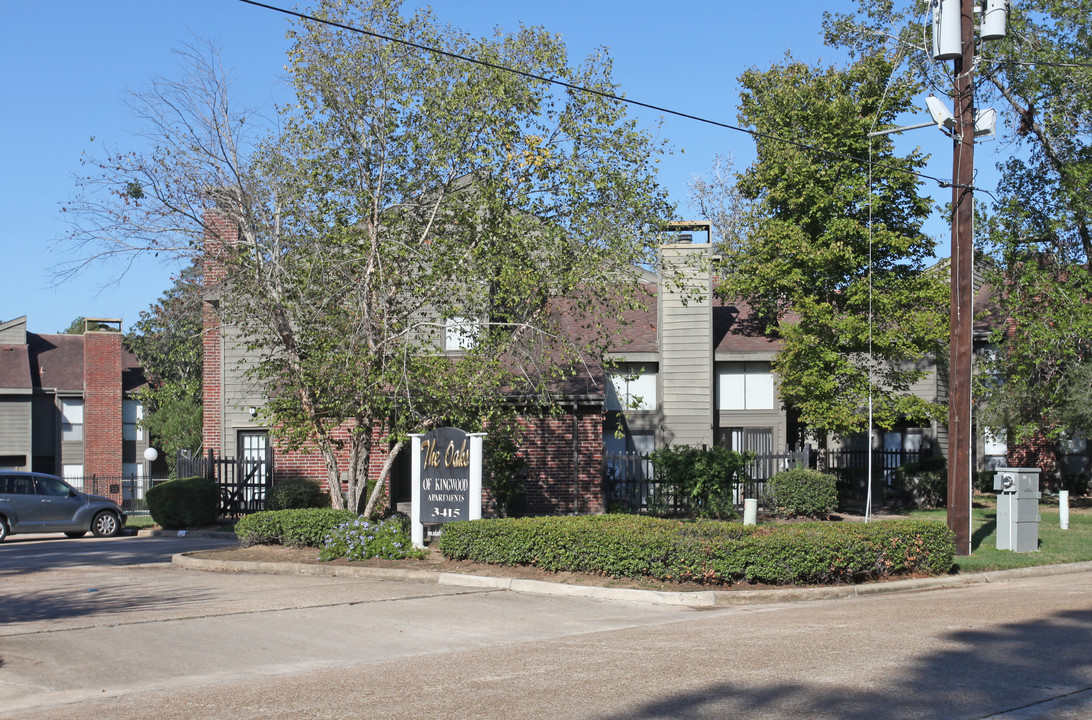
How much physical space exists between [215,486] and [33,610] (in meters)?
11.8

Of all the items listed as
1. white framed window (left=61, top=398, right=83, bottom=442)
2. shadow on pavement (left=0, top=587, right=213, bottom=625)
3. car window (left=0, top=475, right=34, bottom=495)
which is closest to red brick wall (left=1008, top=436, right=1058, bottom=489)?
shadow on pavement (left=0, top=587, right=213, bottom=625)

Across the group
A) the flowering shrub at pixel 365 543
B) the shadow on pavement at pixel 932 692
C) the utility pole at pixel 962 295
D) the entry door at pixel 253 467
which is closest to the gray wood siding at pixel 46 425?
the entry door at pixel 253 467

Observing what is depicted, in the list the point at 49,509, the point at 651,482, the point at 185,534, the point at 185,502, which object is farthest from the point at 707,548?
the point at 49,509

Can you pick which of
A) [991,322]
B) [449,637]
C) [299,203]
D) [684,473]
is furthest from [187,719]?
[991,322]

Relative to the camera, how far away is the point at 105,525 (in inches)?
924

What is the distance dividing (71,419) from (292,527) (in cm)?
3369

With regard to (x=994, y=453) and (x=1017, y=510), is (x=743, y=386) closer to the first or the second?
(x=994, y=453)

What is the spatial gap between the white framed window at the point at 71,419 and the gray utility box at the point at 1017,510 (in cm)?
3995

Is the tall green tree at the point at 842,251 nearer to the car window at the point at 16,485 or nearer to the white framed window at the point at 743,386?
the white framed window at the point at 743,386

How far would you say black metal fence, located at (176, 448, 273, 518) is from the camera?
24.3 metres

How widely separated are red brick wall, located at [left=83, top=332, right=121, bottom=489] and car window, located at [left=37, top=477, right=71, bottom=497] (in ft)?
77.0

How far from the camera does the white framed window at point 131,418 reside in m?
49.2

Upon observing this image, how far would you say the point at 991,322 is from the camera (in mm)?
31281

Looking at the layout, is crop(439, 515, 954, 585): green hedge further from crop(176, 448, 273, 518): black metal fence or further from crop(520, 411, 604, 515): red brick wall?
crop(176, 448, 273, 518): black metal fence
